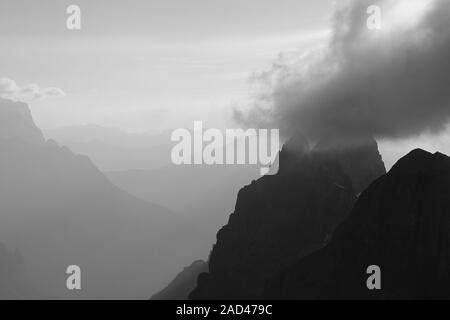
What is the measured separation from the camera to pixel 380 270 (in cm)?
19762

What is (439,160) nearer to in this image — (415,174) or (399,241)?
(415,174)

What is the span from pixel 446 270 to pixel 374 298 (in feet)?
78.6

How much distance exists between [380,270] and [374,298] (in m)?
14.6
